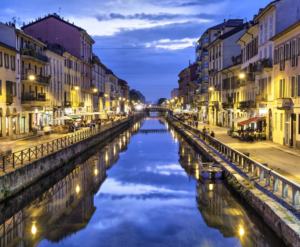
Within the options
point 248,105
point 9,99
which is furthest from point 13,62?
point 248,105

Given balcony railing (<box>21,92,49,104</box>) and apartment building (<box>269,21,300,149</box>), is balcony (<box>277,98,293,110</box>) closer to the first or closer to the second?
apartment building (<box>269,21,300,149</box>)

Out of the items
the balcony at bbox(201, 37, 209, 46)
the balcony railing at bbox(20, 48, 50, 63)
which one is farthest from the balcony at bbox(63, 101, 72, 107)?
the balcony at bbox(201, 37, 209, 46)

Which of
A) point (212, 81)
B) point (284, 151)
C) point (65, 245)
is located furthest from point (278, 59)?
point (212, 81)

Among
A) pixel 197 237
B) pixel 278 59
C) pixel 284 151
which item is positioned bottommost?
pixel 197 237

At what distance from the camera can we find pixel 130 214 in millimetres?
17094

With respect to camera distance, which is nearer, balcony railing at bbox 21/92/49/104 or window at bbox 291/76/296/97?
window at bbox 291/76/296/97

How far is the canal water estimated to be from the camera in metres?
13.7

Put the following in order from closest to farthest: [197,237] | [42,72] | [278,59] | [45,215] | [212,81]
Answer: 1. [197,237]
2. [45,215]
3. [278,59]
4. [42,72]
5. [212,81]

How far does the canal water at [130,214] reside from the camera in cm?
1371

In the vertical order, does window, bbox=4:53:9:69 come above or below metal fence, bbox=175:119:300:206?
above

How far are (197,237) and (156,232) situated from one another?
5.31 ft

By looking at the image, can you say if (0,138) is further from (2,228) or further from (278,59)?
(278,59)

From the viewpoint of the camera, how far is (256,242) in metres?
13.1

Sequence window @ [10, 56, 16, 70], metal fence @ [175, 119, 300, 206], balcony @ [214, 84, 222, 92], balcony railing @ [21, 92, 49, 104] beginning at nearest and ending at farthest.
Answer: metal fence @ [175, 119, 300, 206]
window @ [10, 56, 16, 70]
balcony railing @ [21, 92, 49, 104]
balcony @ [214, 84, 222, 92]
